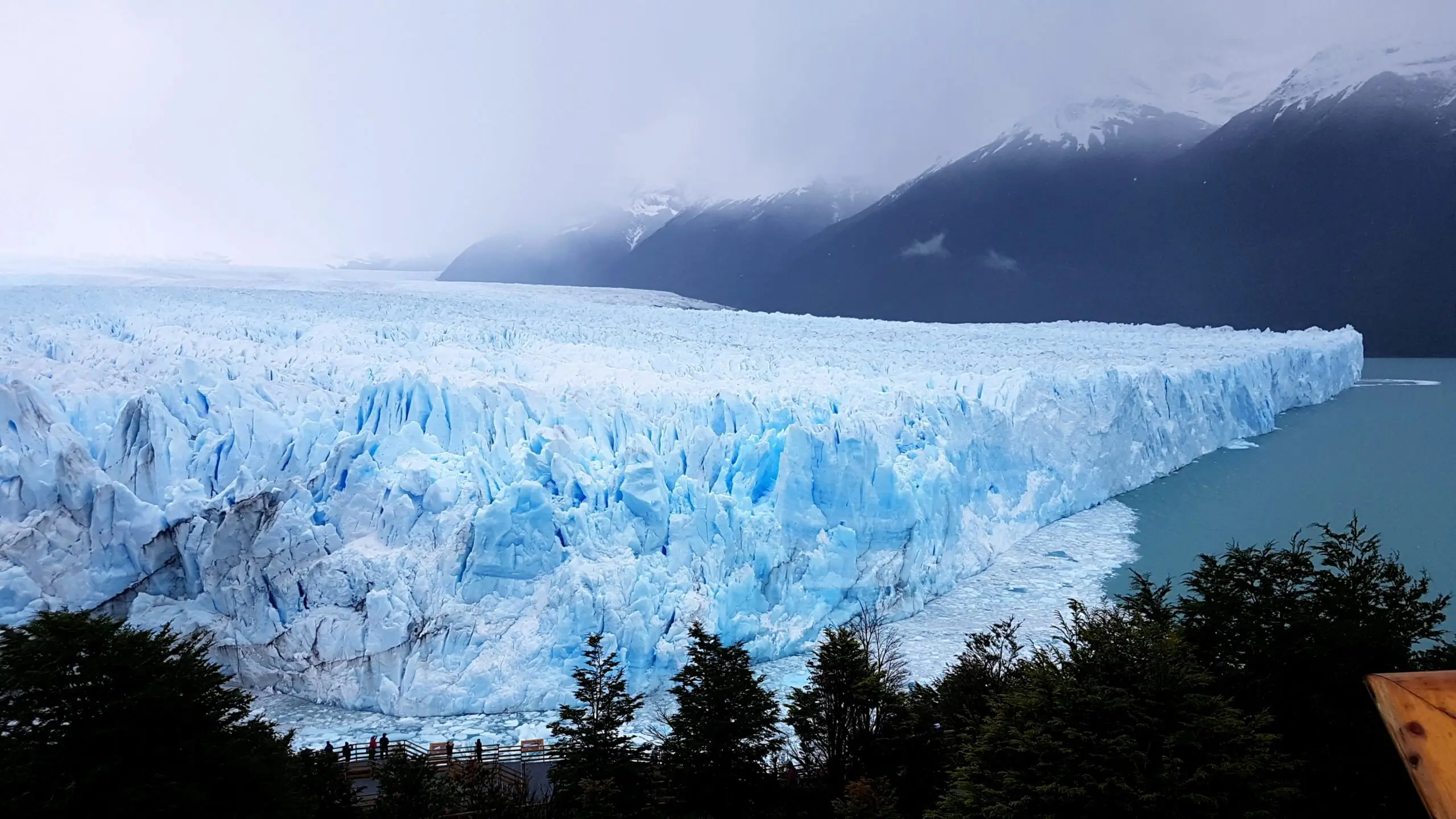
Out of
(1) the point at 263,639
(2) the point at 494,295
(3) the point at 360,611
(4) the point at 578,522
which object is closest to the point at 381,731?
(3) the point at 360,611

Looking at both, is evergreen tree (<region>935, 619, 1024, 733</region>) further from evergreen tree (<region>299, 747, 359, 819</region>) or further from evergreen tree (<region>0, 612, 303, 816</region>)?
evergreen tree (<region>0, 612, 303, 816</region>)

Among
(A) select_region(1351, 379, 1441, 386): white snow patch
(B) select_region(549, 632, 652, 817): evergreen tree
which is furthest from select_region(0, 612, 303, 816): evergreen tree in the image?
(A) select_region(1351, 379, 1441, 386): white snow patch

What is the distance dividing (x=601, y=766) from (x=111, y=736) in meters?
2.95

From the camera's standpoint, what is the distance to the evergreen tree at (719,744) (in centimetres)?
611

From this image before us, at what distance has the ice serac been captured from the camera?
8828mm

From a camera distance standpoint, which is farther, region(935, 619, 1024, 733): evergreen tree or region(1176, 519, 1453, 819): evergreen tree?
region(935, 619, 1024, 733): evergreen tree

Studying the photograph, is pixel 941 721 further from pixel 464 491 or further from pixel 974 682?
pixel 464 491

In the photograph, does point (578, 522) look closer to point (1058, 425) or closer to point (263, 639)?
point (263, 639)

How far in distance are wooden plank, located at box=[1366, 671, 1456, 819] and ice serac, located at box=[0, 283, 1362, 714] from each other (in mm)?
8330

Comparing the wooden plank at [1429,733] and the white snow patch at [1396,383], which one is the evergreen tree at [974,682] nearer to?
the wooden plank at [1429,733]

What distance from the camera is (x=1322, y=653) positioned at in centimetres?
557

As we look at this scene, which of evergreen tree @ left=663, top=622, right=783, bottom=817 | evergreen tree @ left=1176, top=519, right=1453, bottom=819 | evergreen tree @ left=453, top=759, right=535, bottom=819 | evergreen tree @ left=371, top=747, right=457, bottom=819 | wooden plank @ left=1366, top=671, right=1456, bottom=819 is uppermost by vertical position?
wooden plank @ left=1366, top=671, right=1456, bottom=819

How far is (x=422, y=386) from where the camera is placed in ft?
34.7

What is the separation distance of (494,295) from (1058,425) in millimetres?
14395
